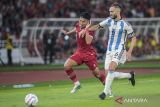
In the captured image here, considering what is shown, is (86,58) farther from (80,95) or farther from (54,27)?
(54,27)

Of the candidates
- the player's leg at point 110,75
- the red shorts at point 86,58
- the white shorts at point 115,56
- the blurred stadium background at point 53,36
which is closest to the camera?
the player's leg at point 110,75

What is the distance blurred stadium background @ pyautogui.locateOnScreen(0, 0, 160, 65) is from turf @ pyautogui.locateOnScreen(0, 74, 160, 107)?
1600 centimetres

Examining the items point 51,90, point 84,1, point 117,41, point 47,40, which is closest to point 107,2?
point 84,1

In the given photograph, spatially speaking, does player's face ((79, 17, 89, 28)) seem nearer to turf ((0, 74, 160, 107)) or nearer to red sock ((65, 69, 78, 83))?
red sock ((65, 69, 78, 83))

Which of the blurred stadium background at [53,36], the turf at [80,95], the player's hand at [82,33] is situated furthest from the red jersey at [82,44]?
the blurred stadium background at [53,36]

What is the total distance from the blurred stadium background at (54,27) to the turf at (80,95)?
16004 mm

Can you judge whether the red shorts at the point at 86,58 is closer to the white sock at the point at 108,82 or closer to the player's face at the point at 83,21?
the player's face at the point at 83,21

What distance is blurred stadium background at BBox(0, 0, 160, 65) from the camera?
134ft

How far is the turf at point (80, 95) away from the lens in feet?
53.7

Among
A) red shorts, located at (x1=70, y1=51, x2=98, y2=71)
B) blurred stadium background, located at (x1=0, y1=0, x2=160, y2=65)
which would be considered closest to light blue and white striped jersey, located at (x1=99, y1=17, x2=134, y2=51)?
red shorts, located at (x1=70, y1=51, x2=98, y2=71)

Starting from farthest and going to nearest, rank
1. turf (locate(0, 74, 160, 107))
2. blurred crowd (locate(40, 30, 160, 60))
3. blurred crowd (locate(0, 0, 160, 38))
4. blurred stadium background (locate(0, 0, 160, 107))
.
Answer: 1. blurred crowd (locate(0, 0, 160, 38))
2. blurred crowd (locate(40, 30, 160, 60))
3. blurred stadium background (locate(0, 0, 160, 107))
4. turf (locate(0, 74, 160, 107))

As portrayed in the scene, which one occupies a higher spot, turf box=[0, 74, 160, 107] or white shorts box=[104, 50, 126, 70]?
white shorts box=[104, 50, 126, 70]

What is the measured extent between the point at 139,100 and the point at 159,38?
1113 inches

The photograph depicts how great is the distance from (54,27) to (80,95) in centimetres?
2248
